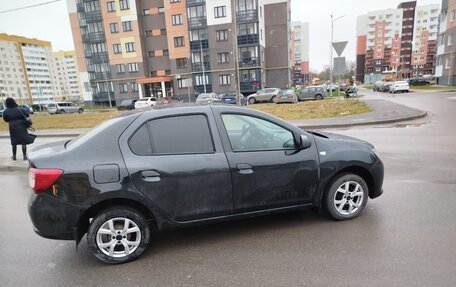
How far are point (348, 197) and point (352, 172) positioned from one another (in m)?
0.33

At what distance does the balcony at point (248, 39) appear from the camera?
4504 centimetres

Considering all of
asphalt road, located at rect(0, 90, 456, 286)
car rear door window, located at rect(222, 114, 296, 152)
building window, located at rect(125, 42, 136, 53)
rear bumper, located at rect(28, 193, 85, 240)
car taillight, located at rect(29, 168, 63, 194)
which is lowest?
asphalt road, located at rect(0, 90, 456, 286)

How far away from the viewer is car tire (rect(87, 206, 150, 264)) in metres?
3.19

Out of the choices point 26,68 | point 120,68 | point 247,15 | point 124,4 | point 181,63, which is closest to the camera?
point 247,15

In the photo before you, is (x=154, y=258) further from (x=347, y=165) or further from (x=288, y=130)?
(x=347, y=165)

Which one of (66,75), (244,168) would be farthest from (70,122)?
(66,75)

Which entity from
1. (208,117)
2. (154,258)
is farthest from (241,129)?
(154,258)

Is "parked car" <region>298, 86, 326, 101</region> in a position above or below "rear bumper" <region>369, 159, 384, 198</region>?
below

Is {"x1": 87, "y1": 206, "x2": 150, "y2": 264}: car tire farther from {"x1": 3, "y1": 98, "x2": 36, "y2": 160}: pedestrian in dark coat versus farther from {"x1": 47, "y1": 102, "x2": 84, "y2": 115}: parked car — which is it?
{"x1": 47, "y1": 102, "x2": 84, "y2": 115}: parked car

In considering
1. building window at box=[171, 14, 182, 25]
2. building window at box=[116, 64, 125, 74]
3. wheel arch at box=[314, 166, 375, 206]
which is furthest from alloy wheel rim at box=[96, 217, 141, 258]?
building window at box=[116, 64, 125, 74]

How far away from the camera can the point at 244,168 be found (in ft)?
11.3

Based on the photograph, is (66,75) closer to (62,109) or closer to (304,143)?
(62,109)

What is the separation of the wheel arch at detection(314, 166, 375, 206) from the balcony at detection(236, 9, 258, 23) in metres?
44.4

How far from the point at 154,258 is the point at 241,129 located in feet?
5.83
